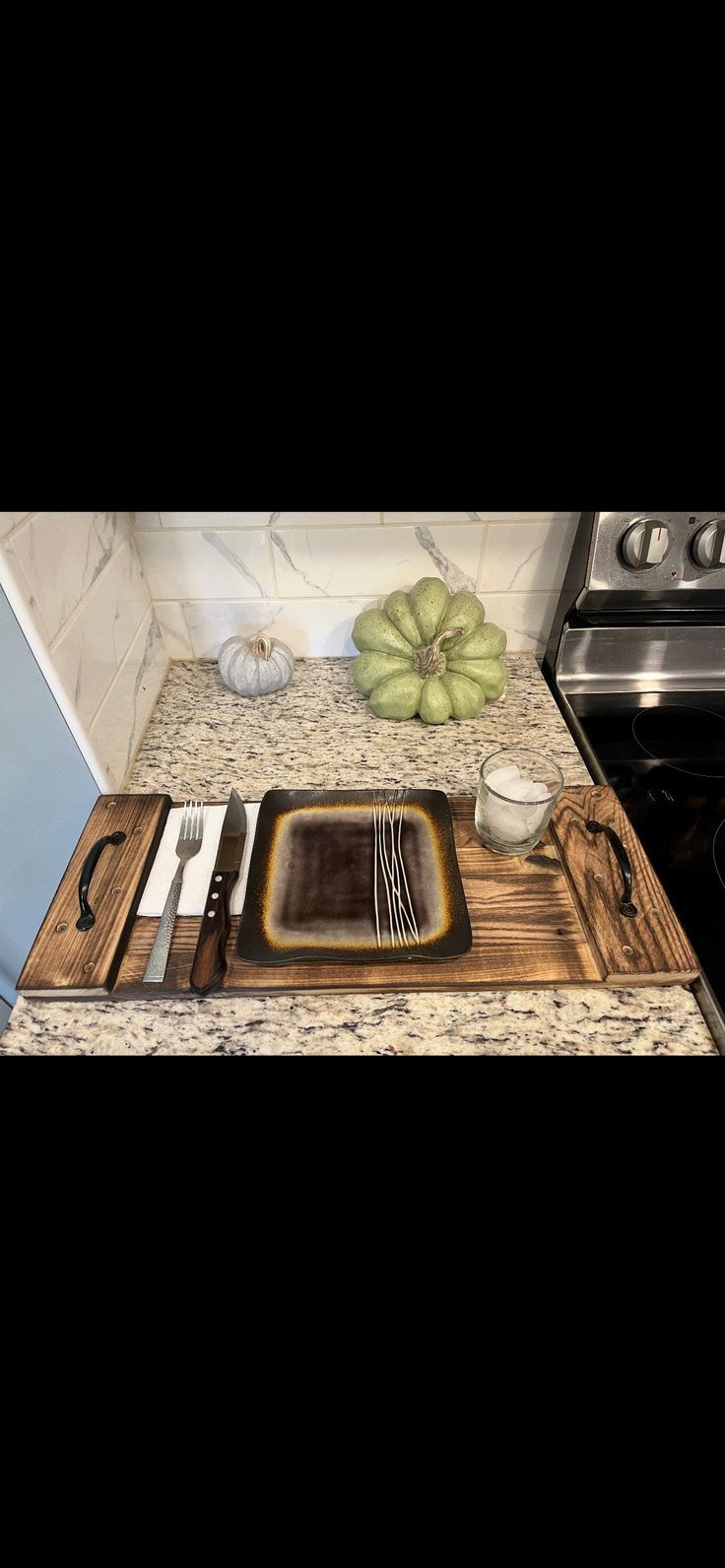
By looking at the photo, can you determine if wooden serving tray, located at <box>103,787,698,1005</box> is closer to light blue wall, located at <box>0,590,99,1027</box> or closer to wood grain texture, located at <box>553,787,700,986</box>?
wood grain texture, located at <box>553,787,700,986</box>

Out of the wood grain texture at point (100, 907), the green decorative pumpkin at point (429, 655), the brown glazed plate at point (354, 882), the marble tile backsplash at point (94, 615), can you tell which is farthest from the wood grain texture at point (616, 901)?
the marble tile backsplash at point (94, 615)

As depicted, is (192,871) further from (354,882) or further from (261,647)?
(261,647)

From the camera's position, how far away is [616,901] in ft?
2.07

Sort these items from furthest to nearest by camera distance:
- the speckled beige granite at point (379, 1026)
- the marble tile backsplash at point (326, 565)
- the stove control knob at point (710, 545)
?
the marble tile backsplash at point (326, 565) → the stove control knob at point (710, 545) → the speckled beige granite at point (379, 1026)

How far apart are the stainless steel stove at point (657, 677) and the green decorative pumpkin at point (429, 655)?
128 millimetres

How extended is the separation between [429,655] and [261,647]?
0.80 ft

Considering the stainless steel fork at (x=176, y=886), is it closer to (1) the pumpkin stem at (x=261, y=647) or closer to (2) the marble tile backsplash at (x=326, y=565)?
(1) the pumpkin stem at (x=261, y=647)

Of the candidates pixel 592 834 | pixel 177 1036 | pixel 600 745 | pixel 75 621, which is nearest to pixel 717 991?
pixel 592 834

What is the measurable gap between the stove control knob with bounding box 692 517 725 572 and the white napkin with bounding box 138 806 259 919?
0.63 metres

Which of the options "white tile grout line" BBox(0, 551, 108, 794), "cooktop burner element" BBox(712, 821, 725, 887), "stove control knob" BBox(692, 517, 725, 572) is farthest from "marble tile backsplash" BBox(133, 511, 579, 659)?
"cooktop burner element" BBox(712, 821, 725, 887)

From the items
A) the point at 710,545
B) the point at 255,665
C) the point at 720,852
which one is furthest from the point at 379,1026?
the point at 710,545

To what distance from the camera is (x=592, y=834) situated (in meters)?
0.70

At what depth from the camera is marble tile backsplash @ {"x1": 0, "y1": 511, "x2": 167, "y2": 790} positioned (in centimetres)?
64

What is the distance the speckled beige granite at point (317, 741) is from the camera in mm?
815
